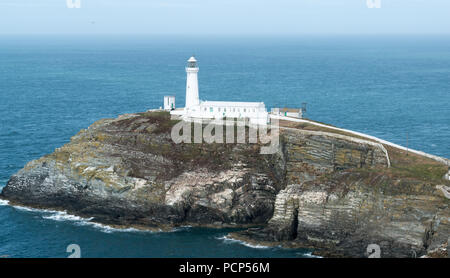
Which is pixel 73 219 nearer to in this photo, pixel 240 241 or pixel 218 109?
pixel 240 241

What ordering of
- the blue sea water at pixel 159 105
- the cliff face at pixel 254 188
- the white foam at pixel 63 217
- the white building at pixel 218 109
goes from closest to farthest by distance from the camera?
the cliff face at pixel 254 188 < the blue sea water at pixel 159 105 < the white foam at pixel 63 217 < the white building at pixel 218 109

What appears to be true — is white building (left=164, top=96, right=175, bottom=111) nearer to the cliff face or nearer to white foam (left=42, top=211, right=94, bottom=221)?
the cliff face

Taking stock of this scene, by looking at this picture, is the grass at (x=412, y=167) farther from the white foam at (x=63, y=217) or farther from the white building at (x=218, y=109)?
the white foam at (x=63, y=217)

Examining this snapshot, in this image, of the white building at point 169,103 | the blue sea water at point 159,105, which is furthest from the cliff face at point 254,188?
the white building at point 169,103

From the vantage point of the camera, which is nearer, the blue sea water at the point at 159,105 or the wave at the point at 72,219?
the blue sea water at the point at 159,105

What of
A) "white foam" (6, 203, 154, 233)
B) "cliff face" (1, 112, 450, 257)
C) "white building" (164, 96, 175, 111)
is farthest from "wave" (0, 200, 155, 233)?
"white building" (164, 96, 175, 111)

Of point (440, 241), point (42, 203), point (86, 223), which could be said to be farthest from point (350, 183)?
point (42, 203)
